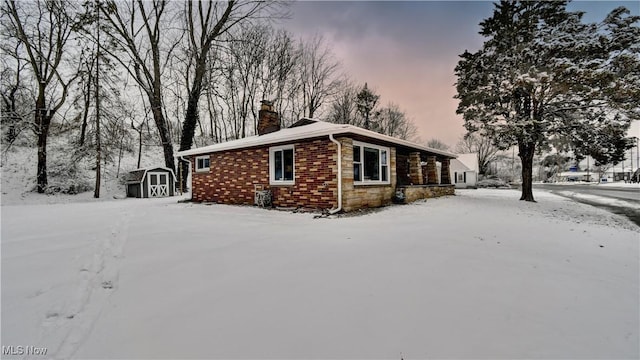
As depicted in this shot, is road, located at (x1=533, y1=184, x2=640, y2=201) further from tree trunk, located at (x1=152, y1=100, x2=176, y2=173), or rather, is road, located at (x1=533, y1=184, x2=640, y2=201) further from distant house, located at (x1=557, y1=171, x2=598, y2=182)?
distant house, located at (x1=557, y1=171, x2=598, y2=182)

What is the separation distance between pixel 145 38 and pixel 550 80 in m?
20.3

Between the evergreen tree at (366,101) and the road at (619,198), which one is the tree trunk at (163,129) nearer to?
the evergreen tree at (366,101)

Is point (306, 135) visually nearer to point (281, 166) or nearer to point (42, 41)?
point (281, 166)

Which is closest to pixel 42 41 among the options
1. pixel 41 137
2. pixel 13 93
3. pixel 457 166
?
pixel 13 93

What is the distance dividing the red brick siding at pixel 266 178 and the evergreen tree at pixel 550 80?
25.0 ft

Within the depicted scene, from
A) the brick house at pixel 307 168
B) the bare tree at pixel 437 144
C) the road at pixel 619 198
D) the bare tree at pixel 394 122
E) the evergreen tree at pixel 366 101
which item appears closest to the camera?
the brick house at pixel 307 168

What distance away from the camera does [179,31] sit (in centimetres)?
1548

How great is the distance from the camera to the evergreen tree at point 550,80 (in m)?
8.38

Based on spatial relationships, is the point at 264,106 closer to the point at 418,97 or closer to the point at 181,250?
the point at 418,97

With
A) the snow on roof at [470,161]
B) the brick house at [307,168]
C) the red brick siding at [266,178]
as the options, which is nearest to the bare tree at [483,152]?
the snow on roof at [470,161]

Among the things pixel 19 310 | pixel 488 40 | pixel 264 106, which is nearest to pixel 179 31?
pixel 264 106

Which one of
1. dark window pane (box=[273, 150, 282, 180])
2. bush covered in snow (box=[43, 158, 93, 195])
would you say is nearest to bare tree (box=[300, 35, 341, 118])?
dark window pane (box=[273, 150, 282, 180])

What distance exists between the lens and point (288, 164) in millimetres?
8305

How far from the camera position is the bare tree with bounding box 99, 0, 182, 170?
14.0 meters
